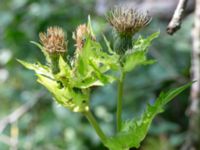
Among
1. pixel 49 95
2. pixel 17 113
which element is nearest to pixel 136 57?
pixel 17 113

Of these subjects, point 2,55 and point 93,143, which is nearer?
point 93,143

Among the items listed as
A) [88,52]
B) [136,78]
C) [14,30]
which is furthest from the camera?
[14,30]

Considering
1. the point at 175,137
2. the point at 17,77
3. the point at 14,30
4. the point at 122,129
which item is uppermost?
the point at 122,129

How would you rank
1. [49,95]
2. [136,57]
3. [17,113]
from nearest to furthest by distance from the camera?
[136,57] → [17,113] → [49,95]

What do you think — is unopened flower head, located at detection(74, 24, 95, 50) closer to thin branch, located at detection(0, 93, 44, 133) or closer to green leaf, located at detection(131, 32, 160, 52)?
green leaf, located at detection(131, 32, 160, 52)

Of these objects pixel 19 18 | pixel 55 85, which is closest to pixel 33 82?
pixel 19 18

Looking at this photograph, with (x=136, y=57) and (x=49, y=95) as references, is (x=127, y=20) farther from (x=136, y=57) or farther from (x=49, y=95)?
(x=49, y=95)

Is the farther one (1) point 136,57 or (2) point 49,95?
(2) point 49,95

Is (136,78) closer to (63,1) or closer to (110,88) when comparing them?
(110,88)
